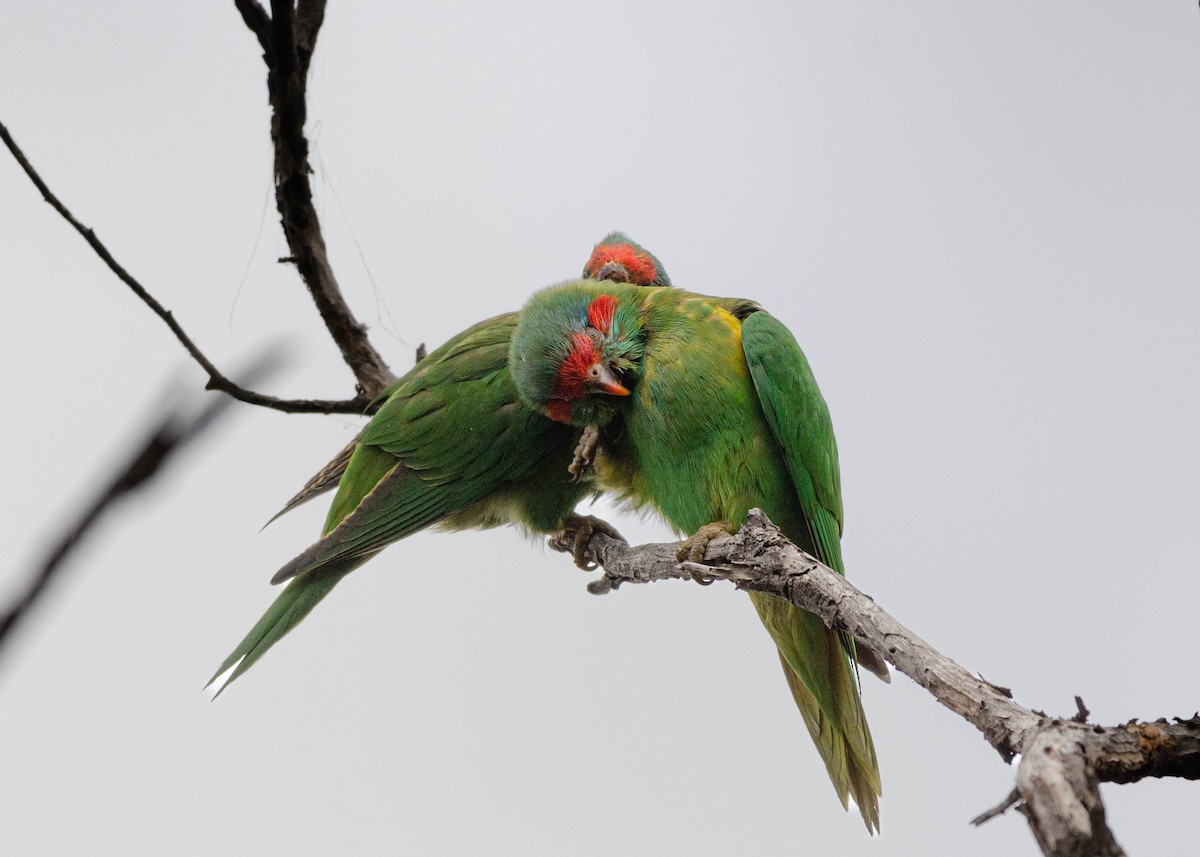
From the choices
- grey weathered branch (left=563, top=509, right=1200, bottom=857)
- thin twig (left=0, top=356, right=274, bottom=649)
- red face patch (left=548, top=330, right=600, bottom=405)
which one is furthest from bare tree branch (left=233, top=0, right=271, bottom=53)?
thin twig (left=0, top=356, right=274, bottom=649)

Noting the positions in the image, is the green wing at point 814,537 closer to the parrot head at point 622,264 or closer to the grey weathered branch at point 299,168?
the parrot head at point 622,264

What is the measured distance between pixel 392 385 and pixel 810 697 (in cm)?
176

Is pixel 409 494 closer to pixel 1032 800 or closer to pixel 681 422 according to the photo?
pixel 681 422

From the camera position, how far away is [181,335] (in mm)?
3348

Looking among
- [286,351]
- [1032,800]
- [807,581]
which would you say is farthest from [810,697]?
[286,351]

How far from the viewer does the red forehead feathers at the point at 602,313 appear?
3.03 metres

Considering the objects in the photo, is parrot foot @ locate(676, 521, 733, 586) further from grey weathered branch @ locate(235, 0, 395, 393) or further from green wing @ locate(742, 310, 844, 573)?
grey weathered branch @ locate(235, 0, 395, 393)

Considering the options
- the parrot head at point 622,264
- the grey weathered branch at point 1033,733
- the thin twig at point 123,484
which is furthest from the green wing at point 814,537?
the thin twig at point 123,484

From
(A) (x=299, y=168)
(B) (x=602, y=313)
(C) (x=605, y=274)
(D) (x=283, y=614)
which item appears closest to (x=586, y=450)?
(B) (x=602, y=313)

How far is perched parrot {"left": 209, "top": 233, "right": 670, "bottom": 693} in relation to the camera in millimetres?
3340

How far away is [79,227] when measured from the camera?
A: 116 inches

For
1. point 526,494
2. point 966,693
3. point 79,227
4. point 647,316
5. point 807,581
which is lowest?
point 966,693

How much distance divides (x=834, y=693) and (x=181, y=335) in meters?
2.24

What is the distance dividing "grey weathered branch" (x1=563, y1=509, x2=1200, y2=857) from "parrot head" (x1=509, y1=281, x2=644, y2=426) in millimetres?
829
